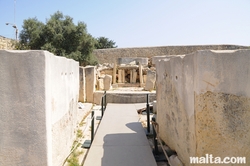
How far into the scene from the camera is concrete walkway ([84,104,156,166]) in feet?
11.8

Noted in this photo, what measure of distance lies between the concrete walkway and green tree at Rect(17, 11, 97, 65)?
14732 mm

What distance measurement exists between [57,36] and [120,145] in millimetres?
16972

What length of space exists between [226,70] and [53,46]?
18639 millimetres

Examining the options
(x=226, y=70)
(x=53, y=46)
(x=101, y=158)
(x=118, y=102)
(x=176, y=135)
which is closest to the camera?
(x=226, y=70)

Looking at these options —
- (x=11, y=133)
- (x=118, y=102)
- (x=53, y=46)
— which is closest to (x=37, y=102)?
(x=11, y=133)

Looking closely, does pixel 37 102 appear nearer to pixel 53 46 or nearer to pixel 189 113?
pixel 189 113

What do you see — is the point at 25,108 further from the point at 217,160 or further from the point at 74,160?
the point at 217,160

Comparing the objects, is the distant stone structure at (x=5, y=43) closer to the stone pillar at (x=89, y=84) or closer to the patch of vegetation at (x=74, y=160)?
the stone pillar at (x=89, y=84)

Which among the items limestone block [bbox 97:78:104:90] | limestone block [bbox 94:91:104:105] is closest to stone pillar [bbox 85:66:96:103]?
limestone block [bbox 94:91:104:105]

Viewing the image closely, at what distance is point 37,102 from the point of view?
2408mm

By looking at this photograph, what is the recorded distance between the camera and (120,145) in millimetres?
4289

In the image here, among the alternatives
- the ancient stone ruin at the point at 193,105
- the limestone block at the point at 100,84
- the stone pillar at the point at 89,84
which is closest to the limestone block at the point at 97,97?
the stone pillar at the point at 89,84

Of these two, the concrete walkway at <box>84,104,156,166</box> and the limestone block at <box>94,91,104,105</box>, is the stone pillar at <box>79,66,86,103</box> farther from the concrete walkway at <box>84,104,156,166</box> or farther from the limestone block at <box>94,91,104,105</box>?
the concrete walkway at <box>84,104,156,166</box>

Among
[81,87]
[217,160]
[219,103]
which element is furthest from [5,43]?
[217,160]
